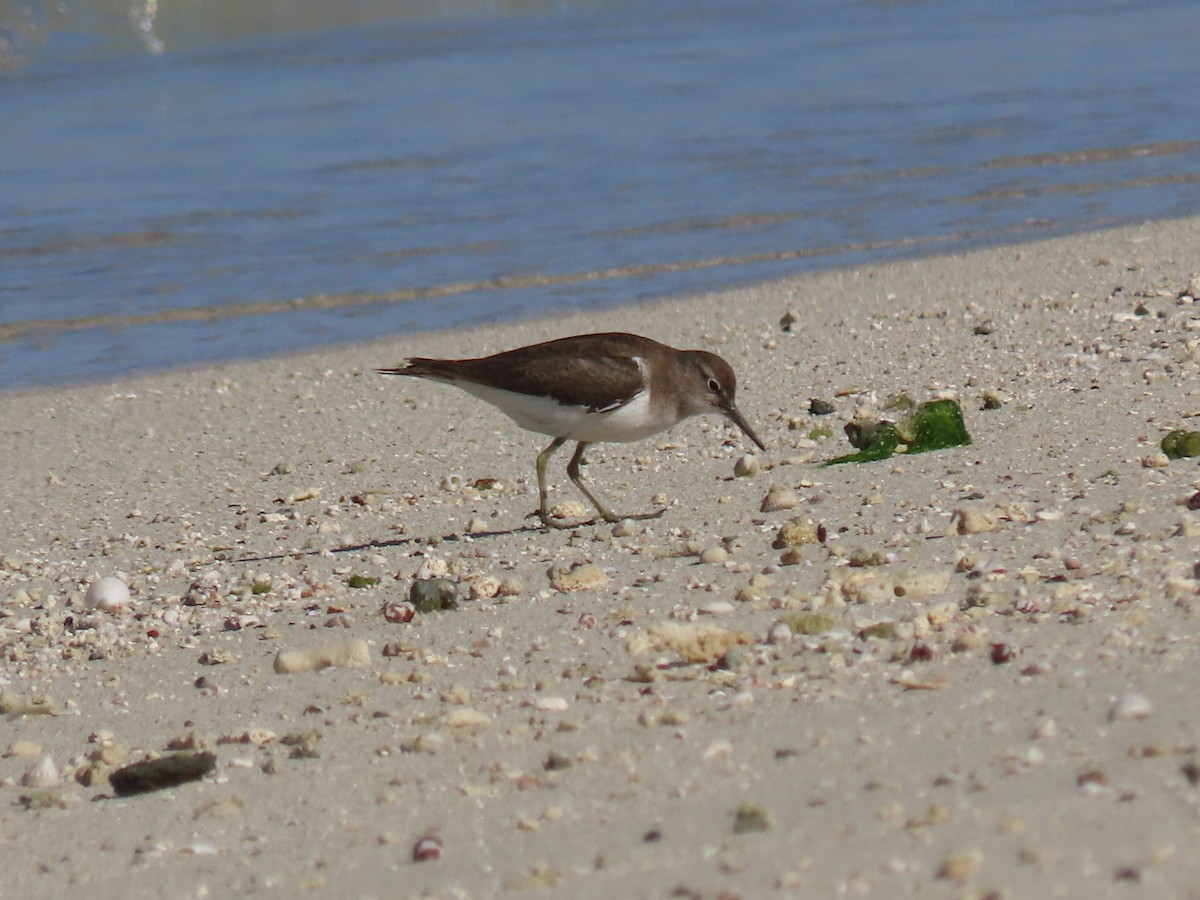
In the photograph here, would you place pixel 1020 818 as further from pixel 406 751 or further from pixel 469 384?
pixel 469 384

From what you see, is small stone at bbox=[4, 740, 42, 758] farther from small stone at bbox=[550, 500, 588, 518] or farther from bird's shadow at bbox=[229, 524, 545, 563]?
small stone at bbox=[550, 500, 588, 518]

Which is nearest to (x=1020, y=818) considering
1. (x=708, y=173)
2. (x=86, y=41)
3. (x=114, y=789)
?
(x=114, y=789)

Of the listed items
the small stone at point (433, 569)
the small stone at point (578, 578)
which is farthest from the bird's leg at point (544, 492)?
the small stone at point (578, 578)

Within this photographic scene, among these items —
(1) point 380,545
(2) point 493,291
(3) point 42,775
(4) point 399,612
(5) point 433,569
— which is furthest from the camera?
(2) point 493,291

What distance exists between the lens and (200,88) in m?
23.7

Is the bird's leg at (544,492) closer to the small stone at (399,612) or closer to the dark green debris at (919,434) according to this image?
the dark green debris at (919,434)

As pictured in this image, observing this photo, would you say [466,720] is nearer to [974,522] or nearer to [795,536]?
[795,536]

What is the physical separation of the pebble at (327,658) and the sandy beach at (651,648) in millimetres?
27

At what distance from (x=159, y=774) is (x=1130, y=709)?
2.16m

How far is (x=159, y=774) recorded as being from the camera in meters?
4.25

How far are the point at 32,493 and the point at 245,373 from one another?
7.63 ft

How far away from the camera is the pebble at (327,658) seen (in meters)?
4.98

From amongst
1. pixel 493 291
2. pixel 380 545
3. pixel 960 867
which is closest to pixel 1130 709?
pixel 960 867

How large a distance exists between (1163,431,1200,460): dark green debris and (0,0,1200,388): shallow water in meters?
6.00
